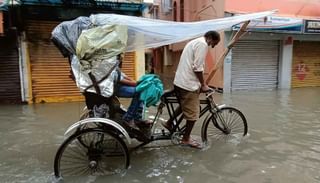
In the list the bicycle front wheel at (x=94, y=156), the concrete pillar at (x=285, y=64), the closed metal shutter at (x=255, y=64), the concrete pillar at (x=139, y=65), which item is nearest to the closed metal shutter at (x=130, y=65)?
the concrete pillar at (x=139, y=65)

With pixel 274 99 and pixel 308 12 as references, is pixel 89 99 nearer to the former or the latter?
pixel 274 99

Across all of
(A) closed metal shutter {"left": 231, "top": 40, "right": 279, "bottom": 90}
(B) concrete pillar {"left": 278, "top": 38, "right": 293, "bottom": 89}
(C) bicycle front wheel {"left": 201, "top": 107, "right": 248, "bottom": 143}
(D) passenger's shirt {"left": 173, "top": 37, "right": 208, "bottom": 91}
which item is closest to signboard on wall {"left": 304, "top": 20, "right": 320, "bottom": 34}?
(B) concrete pillar {"left": 278, "top": 38, "right": 293, "bottom": 89}

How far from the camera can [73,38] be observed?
4445mm

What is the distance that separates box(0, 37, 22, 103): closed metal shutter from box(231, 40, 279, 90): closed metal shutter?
826cm

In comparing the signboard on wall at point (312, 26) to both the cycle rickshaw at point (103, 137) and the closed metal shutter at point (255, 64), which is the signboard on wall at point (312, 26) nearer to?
the closed metal shutter at point (255, 64)

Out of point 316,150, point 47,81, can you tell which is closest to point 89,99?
point 316,150

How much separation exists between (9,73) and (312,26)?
11776 mm

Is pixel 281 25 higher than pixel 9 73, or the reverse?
pixel 281 25

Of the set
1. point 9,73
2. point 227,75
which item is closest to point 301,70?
point 227,75

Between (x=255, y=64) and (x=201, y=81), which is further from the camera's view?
(x=255, y=64)

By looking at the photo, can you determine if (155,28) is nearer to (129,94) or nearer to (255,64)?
(129,94)

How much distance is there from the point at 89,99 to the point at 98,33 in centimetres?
87

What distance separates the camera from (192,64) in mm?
4980

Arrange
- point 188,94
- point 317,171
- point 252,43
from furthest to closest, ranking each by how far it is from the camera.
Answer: point 252,43 → point 188,94 → point 317,171
